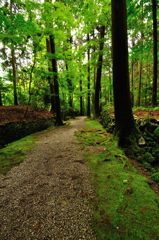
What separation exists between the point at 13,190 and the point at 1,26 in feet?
15.1

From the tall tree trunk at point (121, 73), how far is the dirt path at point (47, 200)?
1.78m

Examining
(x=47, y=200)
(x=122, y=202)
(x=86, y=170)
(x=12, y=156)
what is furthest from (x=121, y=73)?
(x=47, y=200)

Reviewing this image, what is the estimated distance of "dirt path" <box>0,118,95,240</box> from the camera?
2691 millimetres

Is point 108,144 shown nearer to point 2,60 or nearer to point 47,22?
point 47,22

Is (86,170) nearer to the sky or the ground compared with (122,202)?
nearer to the sky

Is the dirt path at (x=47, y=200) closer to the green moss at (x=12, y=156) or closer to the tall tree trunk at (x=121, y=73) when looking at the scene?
the green moss at (x=12, y=156)

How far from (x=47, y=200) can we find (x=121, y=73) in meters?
4.49

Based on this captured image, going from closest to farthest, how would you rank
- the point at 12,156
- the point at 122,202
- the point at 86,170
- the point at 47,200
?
the point at 122,202, the point at 47,200, the point at 86,170, the point at 12,156

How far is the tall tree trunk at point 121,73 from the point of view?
20.1ft

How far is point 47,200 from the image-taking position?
11.4 ft

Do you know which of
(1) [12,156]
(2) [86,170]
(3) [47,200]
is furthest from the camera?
(1) [12,156]

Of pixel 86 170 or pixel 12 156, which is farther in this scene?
pixel 12 156

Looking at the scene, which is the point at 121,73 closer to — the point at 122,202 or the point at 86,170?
the point at 86,170

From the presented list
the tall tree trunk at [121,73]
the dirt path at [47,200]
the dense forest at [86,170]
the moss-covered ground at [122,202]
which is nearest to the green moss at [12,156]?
the dense forest at [86,170]
